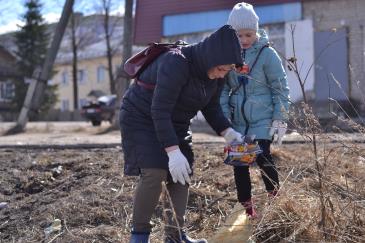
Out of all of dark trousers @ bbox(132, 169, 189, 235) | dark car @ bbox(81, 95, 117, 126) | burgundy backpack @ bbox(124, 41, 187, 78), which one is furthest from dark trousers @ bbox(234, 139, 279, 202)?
dark car @ bbox(81, 95, 117, 126)

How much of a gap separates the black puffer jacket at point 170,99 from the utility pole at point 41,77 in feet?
38.5

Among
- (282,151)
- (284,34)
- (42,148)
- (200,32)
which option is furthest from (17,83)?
(282,151)

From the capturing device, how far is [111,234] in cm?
426

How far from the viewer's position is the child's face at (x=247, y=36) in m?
4.30

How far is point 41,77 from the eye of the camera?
15.2 meters

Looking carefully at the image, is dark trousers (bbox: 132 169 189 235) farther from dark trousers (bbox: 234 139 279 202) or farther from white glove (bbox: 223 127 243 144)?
dark trousers (bbox: 234 139 279 202)

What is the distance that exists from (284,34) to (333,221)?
16.6m

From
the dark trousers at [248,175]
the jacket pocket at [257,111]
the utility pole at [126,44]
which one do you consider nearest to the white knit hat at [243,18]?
the jacket pocket at [257,111]

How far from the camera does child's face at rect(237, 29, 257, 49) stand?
4.30m

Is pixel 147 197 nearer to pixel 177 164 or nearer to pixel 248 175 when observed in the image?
pixel 177 164

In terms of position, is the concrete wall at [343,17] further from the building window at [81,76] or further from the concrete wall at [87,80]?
the building window at [81,76]

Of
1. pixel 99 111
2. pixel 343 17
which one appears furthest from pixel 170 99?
pixel 99 111

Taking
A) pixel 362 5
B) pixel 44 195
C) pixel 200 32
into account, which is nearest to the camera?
pixel 44 195

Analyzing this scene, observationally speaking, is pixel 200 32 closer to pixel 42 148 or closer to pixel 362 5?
pixel 362 5
